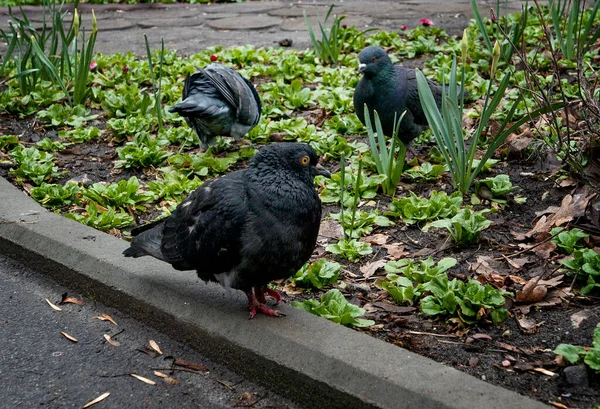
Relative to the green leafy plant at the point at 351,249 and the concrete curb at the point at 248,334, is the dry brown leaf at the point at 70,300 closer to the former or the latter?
the concrete curb at the point at 248,334

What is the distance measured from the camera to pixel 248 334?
2877mm

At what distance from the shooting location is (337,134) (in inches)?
209

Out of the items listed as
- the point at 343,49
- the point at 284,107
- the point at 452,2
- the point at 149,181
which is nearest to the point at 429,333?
the point at 149,181

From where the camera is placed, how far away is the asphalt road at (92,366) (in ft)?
9.04

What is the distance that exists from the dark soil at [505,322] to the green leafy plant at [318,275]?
0.05m

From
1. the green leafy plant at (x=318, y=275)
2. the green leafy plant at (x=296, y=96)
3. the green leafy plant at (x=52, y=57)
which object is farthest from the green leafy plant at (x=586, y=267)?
the green leafy plant at (x=52, y=57)

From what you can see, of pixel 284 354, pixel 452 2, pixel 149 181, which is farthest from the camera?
pixel 452 2

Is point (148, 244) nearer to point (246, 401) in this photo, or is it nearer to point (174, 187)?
point (246, 401)

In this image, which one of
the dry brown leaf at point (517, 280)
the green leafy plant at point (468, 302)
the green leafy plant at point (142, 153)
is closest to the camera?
the green leafy plant at point (468, 302)

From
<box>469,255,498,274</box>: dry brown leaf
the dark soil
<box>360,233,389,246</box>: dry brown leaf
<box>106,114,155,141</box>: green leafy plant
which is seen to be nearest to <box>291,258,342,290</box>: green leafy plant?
the dark soil

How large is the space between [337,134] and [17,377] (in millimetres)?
3010

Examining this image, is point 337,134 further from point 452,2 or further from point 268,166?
point 452,2

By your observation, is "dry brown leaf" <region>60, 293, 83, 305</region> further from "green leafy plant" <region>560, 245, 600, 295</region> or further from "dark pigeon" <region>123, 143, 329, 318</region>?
"green leafy plant" <region>560, 245, 600, 295</region>

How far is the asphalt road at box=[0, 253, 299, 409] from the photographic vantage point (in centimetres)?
275
